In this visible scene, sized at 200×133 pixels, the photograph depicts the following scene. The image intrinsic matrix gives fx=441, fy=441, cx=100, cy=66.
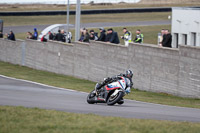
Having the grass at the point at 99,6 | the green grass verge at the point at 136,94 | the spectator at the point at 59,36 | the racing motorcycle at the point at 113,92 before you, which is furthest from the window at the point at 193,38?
the grass at the point at 99,6

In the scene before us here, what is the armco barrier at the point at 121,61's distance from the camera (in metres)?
19.1

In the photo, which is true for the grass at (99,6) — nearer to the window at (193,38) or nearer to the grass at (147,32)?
the grass at (147,32)

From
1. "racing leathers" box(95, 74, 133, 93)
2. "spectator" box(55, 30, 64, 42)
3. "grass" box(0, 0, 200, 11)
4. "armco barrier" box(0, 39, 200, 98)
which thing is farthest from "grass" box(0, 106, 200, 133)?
"grass" box(0, 0, 200, 11)

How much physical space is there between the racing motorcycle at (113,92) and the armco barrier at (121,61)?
5677mm

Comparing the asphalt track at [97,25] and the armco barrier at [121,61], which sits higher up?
the asphalt track at [97,25]

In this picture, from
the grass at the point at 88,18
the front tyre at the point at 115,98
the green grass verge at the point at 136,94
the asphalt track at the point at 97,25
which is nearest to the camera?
the front tyre at the point at 115,98

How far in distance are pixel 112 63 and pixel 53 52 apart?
654 cm

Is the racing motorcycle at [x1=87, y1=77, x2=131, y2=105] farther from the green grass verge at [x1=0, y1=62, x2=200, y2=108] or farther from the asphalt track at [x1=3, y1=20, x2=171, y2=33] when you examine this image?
the asphalt track at [x1=3, y1=20, x2=171, y2=33]

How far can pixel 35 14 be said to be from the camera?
60125 mm

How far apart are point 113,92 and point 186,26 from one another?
935 inches

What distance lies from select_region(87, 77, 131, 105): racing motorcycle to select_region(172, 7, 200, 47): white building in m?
21.2

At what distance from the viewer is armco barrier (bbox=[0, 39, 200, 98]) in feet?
62.7

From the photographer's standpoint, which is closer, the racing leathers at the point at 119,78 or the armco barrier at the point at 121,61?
the racing leathers at the point at 119,78

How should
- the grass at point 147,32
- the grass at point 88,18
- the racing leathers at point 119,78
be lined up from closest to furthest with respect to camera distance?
the racing leathers at point 119,78, the grass at point 147,32, the grass at point 88,18
